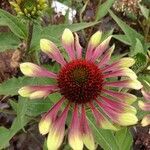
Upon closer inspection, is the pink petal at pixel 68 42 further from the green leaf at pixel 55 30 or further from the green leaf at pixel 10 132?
the green leaf at pixel 10 132

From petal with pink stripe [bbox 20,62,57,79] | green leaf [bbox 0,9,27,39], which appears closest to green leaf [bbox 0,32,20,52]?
green leaf [bbox 0,9,27,39]

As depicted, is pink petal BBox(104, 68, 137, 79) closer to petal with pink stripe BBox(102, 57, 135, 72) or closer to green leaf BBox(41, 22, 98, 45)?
petal with pink stripe BBox(102, 57, 135, 72)

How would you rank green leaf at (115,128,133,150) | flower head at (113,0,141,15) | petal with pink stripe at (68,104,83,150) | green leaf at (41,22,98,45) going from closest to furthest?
petal with pink stripe at (68,104,83,150) < green leaf at (41,22,98,45) < green leaf at (115,128,133,150) < flower head at (113,0,141,15)

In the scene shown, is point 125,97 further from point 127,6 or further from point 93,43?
point 127,6

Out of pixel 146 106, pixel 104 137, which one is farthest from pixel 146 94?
pixel 104 137

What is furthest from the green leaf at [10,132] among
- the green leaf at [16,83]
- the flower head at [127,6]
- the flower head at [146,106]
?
the flower head at [127,6]

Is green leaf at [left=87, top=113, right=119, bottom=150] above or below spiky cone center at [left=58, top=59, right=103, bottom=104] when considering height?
below

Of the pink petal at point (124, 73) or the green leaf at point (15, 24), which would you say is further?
the green leaf at point (15, 24)

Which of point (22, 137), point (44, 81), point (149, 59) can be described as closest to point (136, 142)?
point (22, 137)
